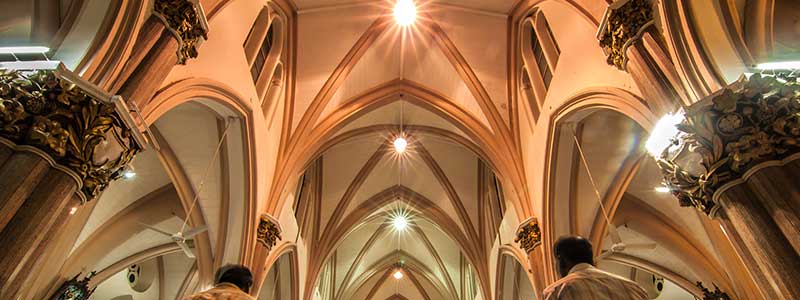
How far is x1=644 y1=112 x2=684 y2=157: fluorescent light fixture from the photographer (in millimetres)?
3312

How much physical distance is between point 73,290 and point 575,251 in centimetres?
1037

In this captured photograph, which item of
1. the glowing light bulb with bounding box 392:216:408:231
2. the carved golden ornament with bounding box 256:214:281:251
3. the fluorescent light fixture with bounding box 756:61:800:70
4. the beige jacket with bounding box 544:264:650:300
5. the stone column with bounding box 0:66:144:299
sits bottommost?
the beige jacket with bounding box 544:264:650:300

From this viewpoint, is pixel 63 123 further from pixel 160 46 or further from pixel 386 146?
pixel 386 146

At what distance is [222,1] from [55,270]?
722cm

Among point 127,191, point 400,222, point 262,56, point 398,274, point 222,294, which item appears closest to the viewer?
point 222,294

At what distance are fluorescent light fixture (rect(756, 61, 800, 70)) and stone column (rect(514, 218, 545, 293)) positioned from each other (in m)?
4.53

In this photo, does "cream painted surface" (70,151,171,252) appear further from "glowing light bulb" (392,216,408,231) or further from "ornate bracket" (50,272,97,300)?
"glowing light bulb" (392,216,408,231)

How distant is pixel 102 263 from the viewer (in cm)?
1027

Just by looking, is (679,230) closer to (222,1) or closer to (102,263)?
(222,1)

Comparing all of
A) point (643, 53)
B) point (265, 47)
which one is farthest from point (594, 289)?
point (265, 47)

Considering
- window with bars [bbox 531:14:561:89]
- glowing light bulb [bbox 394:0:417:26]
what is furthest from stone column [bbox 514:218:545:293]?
glowing light bulb [bbox 394:0:417:26]

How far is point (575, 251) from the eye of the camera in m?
2.50

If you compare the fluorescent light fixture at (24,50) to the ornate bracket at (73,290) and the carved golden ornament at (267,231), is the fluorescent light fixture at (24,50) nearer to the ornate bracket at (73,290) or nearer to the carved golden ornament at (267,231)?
the carved golden ornament at (267,231)

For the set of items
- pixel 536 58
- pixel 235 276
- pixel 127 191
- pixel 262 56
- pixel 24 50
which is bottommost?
pixel 235 276
